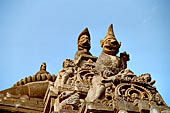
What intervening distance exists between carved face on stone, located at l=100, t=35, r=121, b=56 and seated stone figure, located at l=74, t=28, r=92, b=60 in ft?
5.29

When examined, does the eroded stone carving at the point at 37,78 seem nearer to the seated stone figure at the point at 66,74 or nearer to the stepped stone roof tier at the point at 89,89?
the stepped stone roof tier at the point at 89,89

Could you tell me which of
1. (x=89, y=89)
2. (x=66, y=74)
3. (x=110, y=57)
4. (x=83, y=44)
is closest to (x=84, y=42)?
(x=83, y=44)

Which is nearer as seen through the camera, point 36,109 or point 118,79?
point 118,79

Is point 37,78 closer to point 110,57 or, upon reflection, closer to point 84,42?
point 84,42

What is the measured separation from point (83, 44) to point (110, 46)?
7.29 feet

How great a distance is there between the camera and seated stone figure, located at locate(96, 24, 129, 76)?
1056cm

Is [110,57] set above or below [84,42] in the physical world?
below

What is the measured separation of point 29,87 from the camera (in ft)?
41.3

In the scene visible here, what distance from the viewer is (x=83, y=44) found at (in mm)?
13281

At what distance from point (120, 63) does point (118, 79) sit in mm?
2606

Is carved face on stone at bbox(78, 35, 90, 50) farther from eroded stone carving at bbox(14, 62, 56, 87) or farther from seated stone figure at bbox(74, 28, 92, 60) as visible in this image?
eroded stone carving at bbox(14, 62, 56, 87)

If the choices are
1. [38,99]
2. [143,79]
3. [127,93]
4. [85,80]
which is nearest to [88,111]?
[127,93]

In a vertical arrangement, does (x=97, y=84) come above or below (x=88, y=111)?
above

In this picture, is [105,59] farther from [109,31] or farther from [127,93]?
[127,93]
